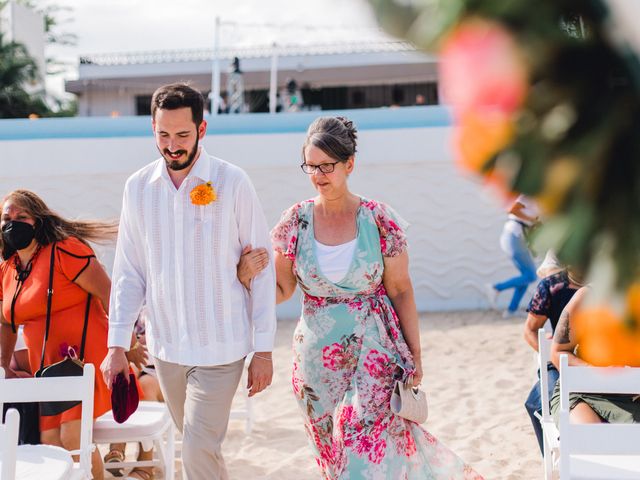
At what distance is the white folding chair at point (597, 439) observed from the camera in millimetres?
3115

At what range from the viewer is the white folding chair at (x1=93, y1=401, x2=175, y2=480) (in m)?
4.14

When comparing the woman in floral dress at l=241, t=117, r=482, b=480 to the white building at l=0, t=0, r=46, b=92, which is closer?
the woman in floral dress at l=241, t=117, r=482, b=480

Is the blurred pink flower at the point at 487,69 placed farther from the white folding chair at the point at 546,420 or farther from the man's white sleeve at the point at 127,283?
the white folding chair at the point at 546,420

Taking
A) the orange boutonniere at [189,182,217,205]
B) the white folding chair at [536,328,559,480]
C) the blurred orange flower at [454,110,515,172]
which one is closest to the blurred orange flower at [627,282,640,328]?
the blurred orange flower at [454,110,515,172]

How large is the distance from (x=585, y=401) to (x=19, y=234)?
110 inches

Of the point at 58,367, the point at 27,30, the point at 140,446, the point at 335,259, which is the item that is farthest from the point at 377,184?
the point at 27,30

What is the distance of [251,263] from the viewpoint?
334 centimetres

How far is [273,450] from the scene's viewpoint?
5379 millimetres

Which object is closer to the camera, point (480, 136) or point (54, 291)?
point (480, 136)

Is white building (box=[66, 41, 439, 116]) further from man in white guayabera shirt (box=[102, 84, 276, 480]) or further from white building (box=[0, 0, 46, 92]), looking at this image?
man in white guayabera shirt (box=[102, 84, 276, 480])

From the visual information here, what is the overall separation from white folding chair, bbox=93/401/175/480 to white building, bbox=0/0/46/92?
66.0 ft

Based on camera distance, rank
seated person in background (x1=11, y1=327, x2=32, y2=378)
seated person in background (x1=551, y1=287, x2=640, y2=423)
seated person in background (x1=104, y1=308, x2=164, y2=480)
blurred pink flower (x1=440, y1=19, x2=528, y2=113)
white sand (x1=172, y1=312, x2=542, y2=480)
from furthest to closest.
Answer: white sand (x1=172, y1=312, x2=542, y2=480) < seated person in background (x1=104, y1=308, x2=164, y2=480) < seated person in background (x1=11, y1=327, x2=32, y2=378) < seated person in background (x1=551, y1=287, x2=640, y2=423) < blurred pink flower (x1=440, y1=19, x2=528, y2=113)

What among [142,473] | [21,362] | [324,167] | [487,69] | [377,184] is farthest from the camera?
[377,184]

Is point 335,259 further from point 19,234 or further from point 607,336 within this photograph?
point 607,336
